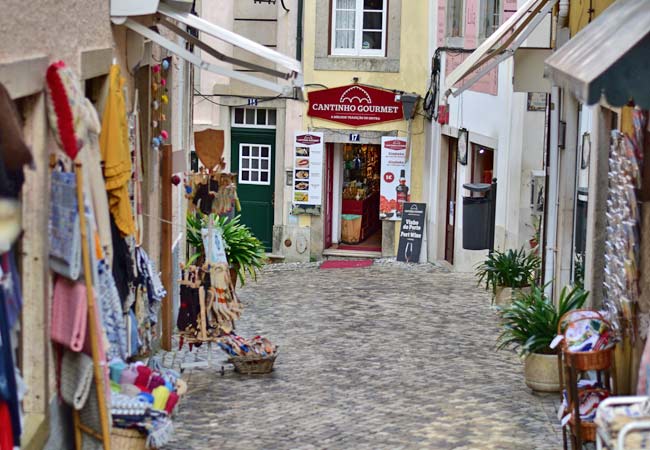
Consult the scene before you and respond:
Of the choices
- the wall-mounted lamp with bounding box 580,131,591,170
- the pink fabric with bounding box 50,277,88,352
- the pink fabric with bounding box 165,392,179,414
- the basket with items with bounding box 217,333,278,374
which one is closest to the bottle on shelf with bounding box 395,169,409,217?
the wall-mounted lamp with bounding box 580,131,591,170

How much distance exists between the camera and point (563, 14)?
12258 millimetres

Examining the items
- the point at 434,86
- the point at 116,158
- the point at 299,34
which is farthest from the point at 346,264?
the point at 116,158

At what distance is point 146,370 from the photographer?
771cm

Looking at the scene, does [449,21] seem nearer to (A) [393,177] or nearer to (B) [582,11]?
(A) [393,177]

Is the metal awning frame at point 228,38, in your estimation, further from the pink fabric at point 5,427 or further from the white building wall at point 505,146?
the white building wall at point 505,146

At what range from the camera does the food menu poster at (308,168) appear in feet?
72.6

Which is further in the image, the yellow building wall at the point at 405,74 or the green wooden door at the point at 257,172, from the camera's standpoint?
the green wooden door at the point at 257,172

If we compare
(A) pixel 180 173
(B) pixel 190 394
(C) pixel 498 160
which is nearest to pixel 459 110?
(C) pixel 498 160

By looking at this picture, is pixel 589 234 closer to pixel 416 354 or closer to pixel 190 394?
pixel 416 354

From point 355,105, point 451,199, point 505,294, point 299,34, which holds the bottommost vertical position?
point 505,294

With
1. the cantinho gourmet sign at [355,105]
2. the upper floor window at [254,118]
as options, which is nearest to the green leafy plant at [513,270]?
the cantinho gourmet sign at [355,105]

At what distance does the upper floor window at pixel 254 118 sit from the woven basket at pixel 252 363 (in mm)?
12238

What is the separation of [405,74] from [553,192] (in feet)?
32.1

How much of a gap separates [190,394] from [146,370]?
2.41 m
